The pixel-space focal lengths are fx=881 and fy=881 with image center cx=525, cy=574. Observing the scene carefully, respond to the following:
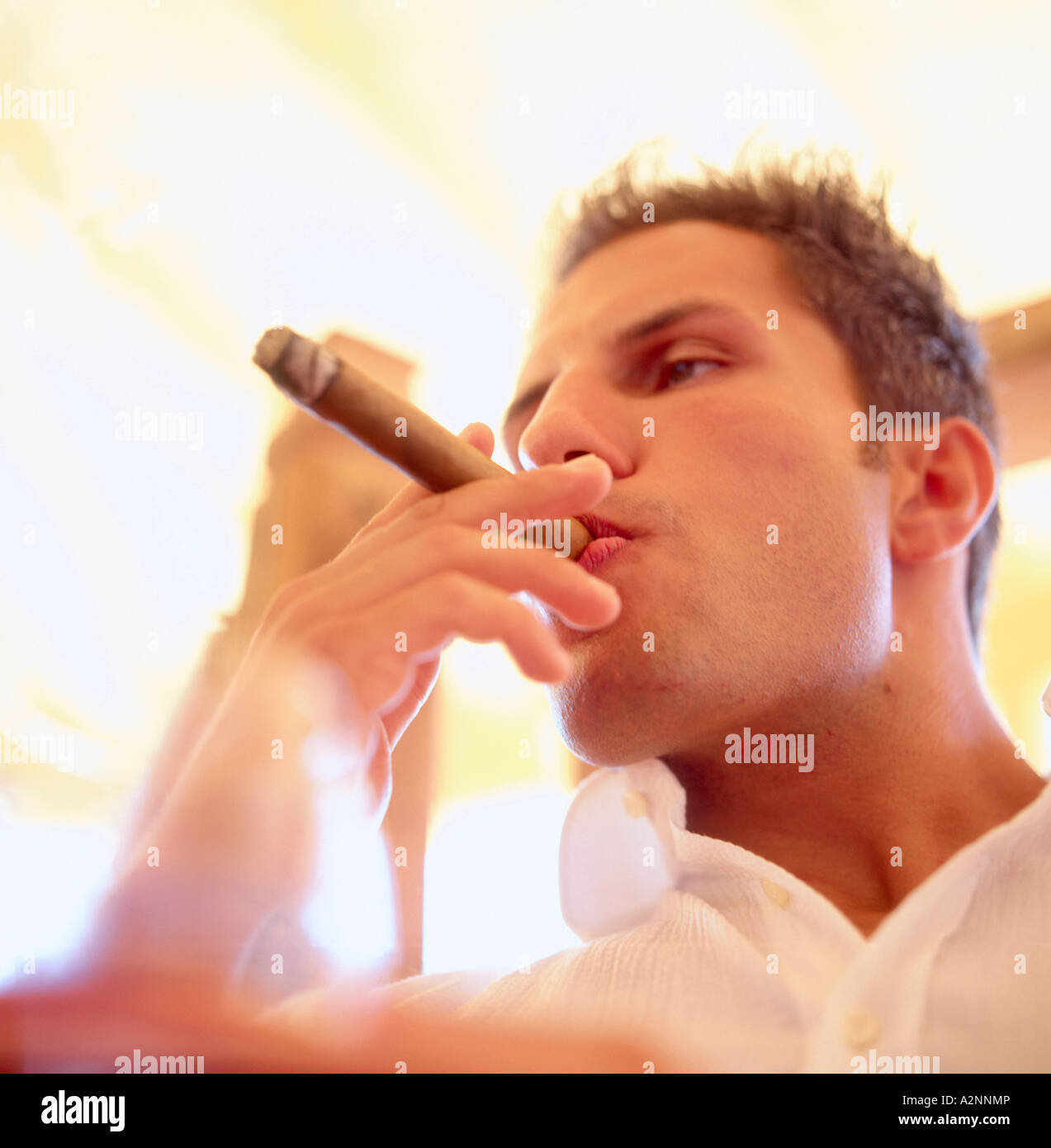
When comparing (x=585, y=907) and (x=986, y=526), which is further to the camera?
(x=986, y=526)

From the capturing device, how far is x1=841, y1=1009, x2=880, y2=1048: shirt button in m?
0.57

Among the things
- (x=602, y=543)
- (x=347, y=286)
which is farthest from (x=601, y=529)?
(x=347, y=286)

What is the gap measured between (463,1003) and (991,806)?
540 mm

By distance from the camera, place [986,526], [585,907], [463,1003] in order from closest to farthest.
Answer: [463,1003] → [585,907] → [986,526]

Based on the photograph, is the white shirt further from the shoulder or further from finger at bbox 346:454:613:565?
finger at bbox 346:454:613:565

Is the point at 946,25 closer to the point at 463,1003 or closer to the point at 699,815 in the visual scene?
the point at 699,815

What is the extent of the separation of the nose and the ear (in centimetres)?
34

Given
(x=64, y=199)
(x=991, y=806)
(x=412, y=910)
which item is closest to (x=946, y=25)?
(x=991, y=806)

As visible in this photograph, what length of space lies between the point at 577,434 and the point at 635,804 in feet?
1.31

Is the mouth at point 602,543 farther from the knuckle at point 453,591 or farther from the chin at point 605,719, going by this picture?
the knuckle at point 453,591

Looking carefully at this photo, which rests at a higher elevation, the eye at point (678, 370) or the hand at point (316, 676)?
the eye at point (678, 370)

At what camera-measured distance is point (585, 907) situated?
38.7 inches

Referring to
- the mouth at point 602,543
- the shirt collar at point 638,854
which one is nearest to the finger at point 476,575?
the mouth at point 602,543

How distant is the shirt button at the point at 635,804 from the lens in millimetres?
925
